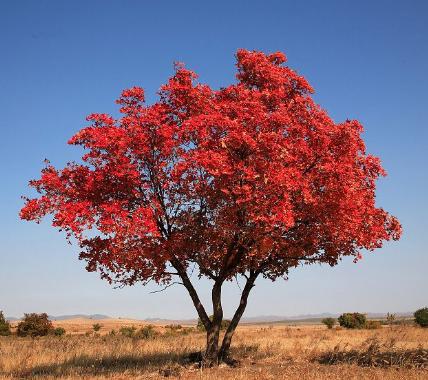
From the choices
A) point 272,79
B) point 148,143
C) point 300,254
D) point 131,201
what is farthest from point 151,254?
point 272,79

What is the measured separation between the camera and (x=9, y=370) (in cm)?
1934

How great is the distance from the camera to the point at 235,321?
1964cm

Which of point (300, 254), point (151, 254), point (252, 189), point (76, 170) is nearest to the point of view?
point (252, 189)

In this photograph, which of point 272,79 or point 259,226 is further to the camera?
point 272,79

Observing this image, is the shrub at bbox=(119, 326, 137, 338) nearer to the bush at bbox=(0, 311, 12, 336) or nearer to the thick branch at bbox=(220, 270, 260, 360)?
the bush at bbox=(0, 311, 12, 336)

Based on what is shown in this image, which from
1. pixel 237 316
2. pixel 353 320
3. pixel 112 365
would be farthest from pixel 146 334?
pixel 237 316

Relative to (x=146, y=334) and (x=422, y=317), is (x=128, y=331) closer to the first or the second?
(x=146, y=334)

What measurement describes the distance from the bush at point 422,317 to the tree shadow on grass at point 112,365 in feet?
125

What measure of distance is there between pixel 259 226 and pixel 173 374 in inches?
225

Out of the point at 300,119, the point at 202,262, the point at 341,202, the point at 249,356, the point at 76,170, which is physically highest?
the point at 300,119

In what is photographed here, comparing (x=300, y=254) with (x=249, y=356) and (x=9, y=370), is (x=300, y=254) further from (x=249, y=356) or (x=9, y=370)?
(x=9, y=370)

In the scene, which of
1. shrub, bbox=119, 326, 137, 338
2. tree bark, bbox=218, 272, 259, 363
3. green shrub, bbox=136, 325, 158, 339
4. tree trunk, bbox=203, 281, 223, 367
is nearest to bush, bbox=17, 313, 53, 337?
shrub, bbox=119, 326, 137, 338

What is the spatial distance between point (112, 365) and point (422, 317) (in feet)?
138

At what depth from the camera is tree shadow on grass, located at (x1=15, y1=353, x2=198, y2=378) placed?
17812 millimetres
